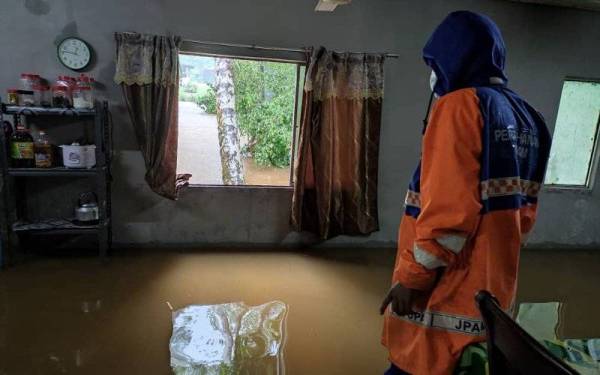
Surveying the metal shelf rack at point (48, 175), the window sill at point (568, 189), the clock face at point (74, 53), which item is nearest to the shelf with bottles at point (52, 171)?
the metal shelf rack at point (48, 175)

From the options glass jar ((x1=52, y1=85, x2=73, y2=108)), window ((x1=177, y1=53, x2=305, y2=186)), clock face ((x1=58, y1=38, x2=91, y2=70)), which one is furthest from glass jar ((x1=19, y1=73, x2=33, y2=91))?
window ((x1=177, y1=53, x2=305, y2=186))

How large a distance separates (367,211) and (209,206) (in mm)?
1488

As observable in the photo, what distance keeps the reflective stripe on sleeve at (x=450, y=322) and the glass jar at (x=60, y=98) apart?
286 centimetres

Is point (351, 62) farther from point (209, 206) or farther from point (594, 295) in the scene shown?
point (594, 295)

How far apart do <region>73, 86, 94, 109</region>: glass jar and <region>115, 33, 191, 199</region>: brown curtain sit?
247mm

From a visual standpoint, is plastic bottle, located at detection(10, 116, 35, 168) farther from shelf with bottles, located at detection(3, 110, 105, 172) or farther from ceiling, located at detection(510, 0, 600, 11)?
ceiling, located at detection(510, 0, 600, 11)

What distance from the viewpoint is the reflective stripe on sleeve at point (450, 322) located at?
2.99 feet

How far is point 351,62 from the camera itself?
10.4 ft

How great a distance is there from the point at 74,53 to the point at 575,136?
15.9ft

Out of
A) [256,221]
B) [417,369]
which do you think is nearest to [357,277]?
[256,221]

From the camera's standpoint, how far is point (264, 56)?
3115mm

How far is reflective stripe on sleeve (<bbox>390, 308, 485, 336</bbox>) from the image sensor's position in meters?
0.91

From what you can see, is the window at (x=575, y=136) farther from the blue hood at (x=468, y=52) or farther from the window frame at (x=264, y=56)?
the blue hood at (x=468, y=52)

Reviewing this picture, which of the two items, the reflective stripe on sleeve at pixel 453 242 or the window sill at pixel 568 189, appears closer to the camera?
the reflective stripe on sleeve at pixel 453 242
